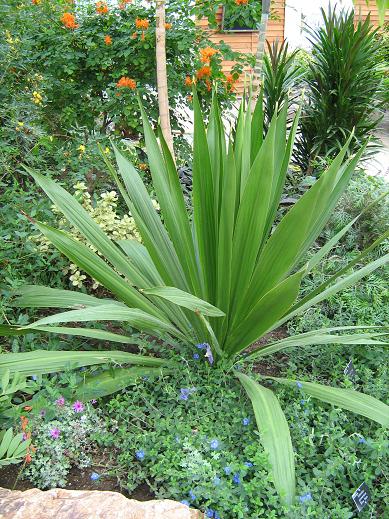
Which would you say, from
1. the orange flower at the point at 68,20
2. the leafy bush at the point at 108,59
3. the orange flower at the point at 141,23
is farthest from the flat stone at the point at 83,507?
the orange flower at the point at 68,20

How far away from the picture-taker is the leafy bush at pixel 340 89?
4055mm

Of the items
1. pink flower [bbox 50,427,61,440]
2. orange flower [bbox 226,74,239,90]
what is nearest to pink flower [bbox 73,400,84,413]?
pink flower [bbox 50,427,61,440]

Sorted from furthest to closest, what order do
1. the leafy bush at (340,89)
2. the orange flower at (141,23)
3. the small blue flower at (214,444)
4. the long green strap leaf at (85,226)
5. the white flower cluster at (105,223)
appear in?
the leafy bush at (340,89), the orange flower at (141,23), the white flower cluster at (105,223), the long green strap leaf at (85,226), the small blue flower at (214,444)

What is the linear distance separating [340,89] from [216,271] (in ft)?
9.17

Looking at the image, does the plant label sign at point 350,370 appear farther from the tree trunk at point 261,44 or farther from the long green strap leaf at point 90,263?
the tree trunk at point 261,44

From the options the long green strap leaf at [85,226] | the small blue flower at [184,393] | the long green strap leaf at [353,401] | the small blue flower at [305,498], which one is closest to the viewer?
the small blue flower at [305,498]

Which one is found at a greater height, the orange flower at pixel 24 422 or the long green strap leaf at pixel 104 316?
the long green strap leaf at pixel 104 316

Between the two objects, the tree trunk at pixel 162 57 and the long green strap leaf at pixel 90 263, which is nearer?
the long green strap leaf at pixel 90 263

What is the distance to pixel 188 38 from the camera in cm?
350

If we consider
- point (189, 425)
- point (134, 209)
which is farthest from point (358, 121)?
point (189, 425)

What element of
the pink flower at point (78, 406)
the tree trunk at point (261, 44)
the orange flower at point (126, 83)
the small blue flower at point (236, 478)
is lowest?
the small blue flower at point (236, 478)

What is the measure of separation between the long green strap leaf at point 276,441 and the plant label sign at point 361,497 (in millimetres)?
192

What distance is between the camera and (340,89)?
410 centimetres

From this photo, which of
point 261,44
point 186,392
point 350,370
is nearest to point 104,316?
point 186,392
